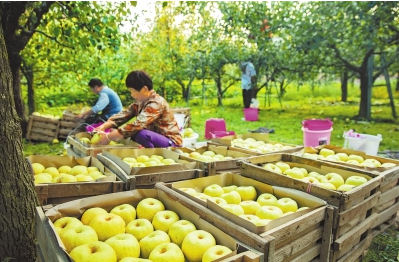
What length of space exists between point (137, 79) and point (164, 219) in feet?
8.76

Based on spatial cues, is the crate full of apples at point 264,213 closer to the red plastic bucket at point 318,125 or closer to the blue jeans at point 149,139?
the blue jeans at point 149,139

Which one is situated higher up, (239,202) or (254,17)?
(254,17)

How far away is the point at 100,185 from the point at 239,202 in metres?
1.08

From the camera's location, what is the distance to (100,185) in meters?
2.45

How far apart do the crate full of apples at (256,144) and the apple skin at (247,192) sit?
3.91 feet

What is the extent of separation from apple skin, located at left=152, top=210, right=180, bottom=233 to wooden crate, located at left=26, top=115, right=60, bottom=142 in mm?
6882

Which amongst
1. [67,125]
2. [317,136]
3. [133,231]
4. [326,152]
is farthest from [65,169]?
[67,125]

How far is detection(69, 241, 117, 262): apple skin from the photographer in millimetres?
1482

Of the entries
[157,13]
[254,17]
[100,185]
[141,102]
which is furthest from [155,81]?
[100,185]

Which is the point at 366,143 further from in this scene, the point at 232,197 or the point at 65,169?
the point at 65,169

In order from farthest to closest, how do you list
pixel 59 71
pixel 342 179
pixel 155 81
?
pixel 155 81 < pixel 59 71 < pixel 342 179

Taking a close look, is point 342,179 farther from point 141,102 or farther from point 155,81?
point 155,81

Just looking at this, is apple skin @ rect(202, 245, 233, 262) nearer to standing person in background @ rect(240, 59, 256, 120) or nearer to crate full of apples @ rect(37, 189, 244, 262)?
crate full of apples @ rect(37, 189, 244, 262)

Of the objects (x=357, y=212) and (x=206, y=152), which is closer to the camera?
(x=357, y=212)
